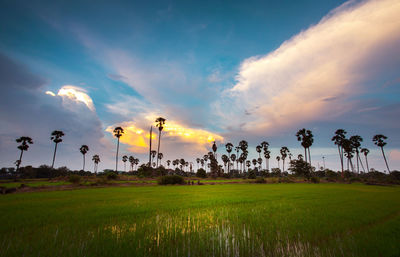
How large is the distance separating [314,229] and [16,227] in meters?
12.6

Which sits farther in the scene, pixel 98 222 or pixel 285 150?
pixel 285 150

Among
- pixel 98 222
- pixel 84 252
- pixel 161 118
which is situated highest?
pixel 161 118

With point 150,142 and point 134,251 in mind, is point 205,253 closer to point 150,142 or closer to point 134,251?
point 134,251

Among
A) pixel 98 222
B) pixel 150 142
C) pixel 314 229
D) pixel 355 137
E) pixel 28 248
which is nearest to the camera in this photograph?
pixel 28 248

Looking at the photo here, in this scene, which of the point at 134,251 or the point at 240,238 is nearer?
the point at 134,251

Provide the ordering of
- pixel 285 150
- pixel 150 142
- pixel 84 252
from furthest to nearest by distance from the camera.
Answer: pixel 285 150 → pixel 150 142 → pixel 84 252

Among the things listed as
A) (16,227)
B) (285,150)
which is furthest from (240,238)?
(285,150)

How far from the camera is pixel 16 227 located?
7.15m

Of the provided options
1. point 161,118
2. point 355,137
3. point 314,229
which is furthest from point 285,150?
point 314,229

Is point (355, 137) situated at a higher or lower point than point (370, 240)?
higher

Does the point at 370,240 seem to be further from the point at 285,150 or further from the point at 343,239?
the point at 285,150

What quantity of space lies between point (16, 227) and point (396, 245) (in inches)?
555

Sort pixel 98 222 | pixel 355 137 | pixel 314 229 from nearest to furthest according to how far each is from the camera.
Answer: pixel 314 229 → pixel 98 222 → pixel 355 137

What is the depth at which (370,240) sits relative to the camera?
559 cm
